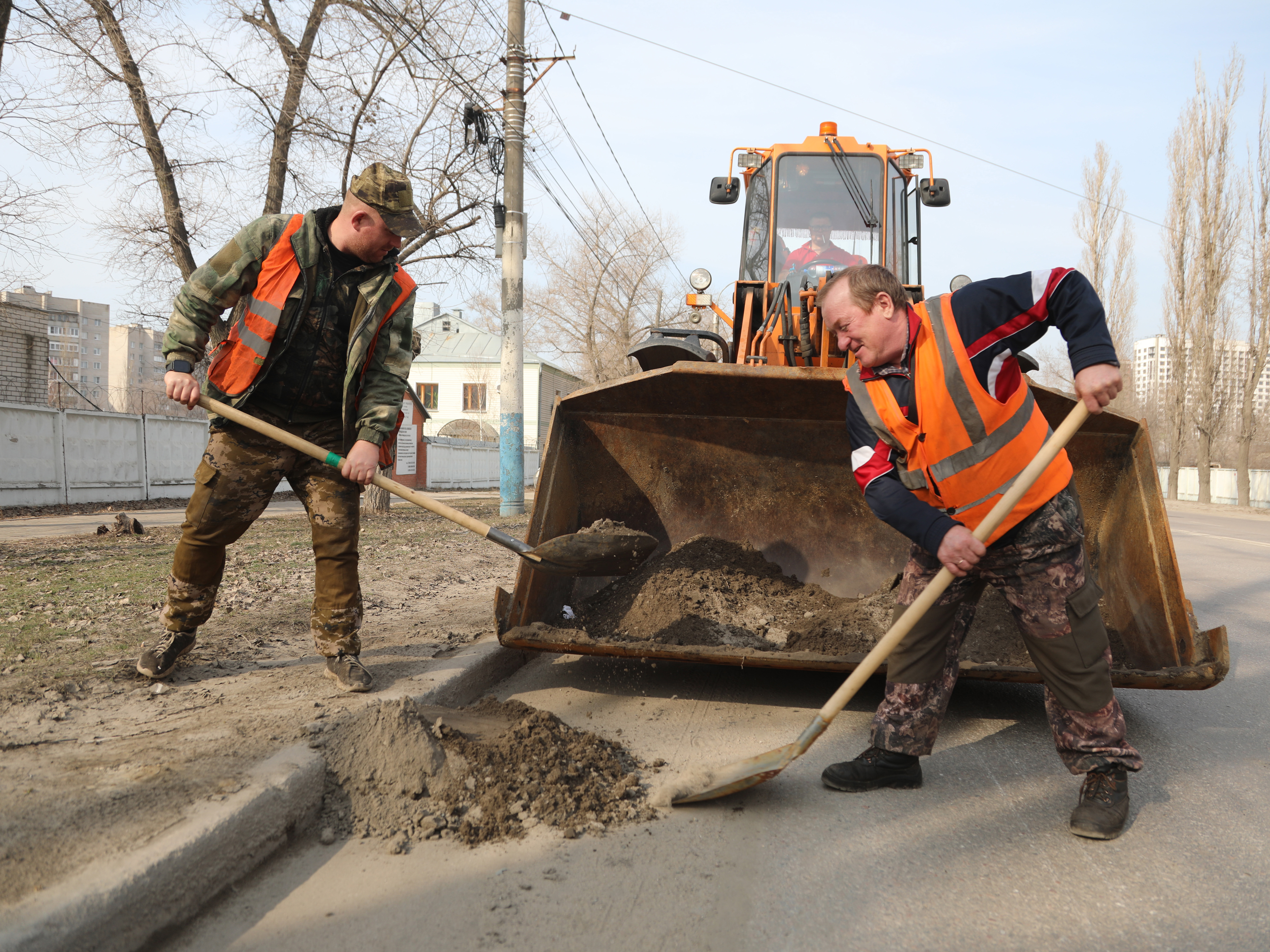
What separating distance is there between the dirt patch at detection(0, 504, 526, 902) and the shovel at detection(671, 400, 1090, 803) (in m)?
1.24

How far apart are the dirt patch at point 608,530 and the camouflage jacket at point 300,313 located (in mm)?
966

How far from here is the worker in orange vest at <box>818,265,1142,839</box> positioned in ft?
8.07

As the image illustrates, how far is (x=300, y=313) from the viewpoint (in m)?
3.33

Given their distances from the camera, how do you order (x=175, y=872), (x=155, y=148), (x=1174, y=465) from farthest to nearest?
(x=1174, y=465)
(x=155, y=148)
(x=175, y=872)

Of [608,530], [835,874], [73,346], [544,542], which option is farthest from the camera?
[73,346]

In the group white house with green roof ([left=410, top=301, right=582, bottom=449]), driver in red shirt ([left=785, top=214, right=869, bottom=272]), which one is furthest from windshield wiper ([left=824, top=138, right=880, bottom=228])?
white house with green roof ([left=410, top=301, right=582, bottom=449])

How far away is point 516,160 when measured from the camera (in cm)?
1130

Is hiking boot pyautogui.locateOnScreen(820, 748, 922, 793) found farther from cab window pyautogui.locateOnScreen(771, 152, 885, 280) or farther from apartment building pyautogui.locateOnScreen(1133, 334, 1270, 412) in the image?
apartment building pyautogui.locateOnScreen(1133, 334, 1270, 412)

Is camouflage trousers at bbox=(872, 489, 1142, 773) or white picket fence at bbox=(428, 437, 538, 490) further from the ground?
camouflage trousers at bbox=(872, 489, 1142, 773)

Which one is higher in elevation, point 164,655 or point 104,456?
point 104,456

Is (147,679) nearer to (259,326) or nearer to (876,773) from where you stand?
(259,326)

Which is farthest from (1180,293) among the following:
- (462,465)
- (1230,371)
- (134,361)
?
(134,361)

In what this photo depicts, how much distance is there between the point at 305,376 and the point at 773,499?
7.98ft

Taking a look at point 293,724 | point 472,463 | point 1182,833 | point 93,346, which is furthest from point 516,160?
point 93,346
